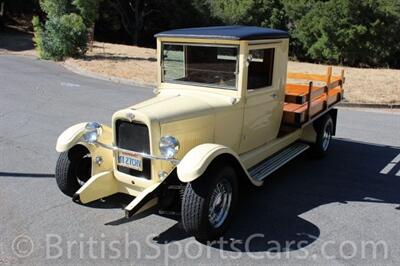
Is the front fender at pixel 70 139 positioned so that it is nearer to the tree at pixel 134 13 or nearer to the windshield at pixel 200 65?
the windshield at pixel 200 65

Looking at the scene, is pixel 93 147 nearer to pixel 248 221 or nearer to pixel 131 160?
pixel 131 160

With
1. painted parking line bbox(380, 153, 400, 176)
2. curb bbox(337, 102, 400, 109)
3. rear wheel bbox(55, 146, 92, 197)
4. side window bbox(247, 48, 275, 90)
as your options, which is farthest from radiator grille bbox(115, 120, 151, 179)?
curb bbox(337, 102, 400, 109)

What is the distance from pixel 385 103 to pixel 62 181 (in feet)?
29.9

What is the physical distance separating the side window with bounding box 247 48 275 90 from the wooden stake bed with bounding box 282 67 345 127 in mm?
826

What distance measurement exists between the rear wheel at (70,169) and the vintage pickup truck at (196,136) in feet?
0.04

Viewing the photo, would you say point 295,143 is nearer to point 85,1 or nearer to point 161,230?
point 161,230

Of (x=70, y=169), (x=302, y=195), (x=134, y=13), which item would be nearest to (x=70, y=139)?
(x=70, y=169)

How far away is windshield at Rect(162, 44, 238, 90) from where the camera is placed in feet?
16.7

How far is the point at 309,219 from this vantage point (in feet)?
16.1

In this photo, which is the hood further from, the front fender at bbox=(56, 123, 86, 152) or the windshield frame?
the front fender at bbox=(56, 123, 86, 152)

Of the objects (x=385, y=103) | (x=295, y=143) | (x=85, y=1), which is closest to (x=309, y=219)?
(x=295, y=143)

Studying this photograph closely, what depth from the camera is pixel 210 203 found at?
171 inches

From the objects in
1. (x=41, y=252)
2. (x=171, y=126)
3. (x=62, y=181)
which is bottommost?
(x=41, y=252)

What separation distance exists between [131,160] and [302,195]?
2.21 m
